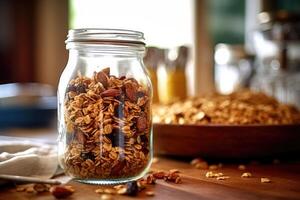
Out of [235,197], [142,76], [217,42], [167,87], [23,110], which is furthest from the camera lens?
[217,42]

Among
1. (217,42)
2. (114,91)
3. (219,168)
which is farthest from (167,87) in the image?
(217,42)

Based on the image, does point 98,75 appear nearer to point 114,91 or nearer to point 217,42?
point 114,91

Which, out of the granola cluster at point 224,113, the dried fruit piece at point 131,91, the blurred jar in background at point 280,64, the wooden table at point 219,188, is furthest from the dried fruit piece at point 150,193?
the blurred jar in background at point 280,64

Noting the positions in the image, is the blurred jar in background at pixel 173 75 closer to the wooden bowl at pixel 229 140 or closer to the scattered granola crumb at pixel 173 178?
the wooden bowl at pixel 229 140

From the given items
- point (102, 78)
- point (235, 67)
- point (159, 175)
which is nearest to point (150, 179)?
point (159, 175)

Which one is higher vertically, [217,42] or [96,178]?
[217,42]

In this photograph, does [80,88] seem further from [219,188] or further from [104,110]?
[219,188]

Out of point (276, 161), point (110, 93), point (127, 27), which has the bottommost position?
point (276, 161)
